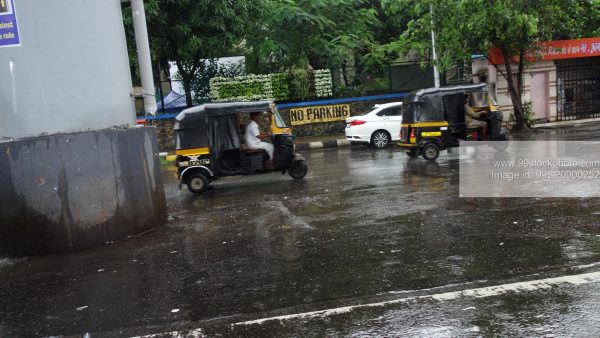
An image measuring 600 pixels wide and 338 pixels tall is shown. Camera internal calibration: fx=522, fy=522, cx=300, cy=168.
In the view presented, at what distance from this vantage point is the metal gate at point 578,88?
22.8 metres

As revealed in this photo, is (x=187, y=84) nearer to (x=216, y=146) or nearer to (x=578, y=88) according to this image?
(x=216, y=146)

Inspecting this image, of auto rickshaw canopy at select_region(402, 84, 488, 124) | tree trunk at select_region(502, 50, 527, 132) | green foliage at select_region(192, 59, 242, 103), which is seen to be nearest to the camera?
auto rickshaw canopy at select_region(402, 84, 488, 124)

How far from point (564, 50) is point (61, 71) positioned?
2100cm

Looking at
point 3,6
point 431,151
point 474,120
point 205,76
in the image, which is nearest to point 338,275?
point 3,6

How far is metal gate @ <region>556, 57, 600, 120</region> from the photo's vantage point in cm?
2278

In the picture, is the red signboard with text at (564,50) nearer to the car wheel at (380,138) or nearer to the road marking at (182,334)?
the car wheel at (380,138)

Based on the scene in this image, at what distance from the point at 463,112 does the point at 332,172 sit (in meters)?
3.81

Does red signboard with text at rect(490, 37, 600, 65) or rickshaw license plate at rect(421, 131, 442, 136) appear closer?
rickshaw license plate at rect(421, 131, 442, 136)

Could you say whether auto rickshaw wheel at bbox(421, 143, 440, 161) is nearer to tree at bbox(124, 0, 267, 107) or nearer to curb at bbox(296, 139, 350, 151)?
curb at bbox(296, 139, 350, 151)

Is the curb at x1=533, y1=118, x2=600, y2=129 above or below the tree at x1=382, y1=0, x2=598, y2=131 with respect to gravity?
below

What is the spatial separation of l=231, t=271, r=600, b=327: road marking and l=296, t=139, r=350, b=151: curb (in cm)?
1485

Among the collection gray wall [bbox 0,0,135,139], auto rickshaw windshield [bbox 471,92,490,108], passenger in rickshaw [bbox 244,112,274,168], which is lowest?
passenger in rickshaw [bbox 244,112,274,168]

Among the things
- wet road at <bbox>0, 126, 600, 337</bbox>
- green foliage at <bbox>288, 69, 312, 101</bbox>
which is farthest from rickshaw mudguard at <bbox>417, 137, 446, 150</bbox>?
green foliage at <bbox>288, 69, 312, 101</bbox>

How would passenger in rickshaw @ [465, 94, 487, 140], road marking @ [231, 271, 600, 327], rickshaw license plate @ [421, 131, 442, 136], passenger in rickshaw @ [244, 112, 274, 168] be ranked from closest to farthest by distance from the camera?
road marking @ [231, 271, 600, 327] < passenger in rickshaw @ [244, 112, 274, 168] < rickshaw license plate @ [421, 131, 442, 136] < passenger in rickshaw @ [465, 94, 487, 140]
